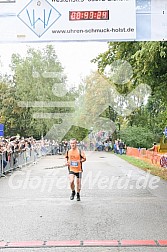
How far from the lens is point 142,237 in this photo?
299 inches

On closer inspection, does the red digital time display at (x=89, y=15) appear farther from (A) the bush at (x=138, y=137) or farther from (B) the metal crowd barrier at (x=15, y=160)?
(A) the bush at (x=138, y=137)

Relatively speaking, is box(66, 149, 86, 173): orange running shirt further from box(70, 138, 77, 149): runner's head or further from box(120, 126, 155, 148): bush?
box(120, 126, 155, 148): bush

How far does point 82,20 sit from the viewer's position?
10734 mm

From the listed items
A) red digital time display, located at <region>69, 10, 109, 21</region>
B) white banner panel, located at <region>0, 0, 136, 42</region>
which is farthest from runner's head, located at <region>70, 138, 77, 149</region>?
red digital time display, located at <region>69, 10, 109, 21</region>

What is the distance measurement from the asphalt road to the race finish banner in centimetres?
377

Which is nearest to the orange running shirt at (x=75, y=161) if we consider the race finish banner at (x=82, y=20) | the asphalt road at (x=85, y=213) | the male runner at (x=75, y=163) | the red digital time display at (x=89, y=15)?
the male runner at (x=75, y=163)

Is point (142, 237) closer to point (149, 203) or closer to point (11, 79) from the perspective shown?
point (149, 203)

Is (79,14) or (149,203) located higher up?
(79,14)

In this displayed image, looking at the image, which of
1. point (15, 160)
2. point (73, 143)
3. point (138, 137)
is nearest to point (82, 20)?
point (73, 143)

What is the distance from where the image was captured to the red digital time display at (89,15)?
10.6 m

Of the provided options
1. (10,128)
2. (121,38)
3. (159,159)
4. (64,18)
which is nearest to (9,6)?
(64,18)

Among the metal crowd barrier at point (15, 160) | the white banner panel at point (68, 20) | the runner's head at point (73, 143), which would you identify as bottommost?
the metal crowd barrier at point (15, 160)

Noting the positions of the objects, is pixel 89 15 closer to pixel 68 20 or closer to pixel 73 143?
pixel 68 20

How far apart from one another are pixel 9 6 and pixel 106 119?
4795cm
